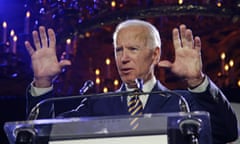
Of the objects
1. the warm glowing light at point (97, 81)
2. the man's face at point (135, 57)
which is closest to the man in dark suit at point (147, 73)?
the man's face at point (135, 57)

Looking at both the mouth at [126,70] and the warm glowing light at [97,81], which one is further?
the warm glowing light at [97,81]

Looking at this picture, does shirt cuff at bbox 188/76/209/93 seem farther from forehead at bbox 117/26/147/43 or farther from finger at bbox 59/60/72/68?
finger at bbox 59/60/72/68

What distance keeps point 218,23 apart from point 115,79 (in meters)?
0.44

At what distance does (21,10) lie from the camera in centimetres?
183

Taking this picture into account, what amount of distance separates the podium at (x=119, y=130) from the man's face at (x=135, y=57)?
797mm

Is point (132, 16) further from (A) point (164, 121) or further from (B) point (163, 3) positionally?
(A) point (164, 121)

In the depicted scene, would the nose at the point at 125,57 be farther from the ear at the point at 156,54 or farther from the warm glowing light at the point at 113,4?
the warm glowing light at the point at 113,4

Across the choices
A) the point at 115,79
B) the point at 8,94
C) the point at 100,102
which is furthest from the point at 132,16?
the point at 8,94

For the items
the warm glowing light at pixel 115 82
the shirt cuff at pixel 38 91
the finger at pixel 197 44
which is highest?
the finger at pixel 197 44

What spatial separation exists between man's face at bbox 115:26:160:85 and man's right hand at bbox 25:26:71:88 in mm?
230

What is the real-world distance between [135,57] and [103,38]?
0.61 ft

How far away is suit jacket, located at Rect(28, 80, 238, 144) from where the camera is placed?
53.2 inches

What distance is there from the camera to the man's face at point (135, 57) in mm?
1474

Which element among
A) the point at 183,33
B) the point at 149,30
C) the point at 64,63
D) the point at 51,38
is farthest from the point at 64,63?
the point at 183,33
